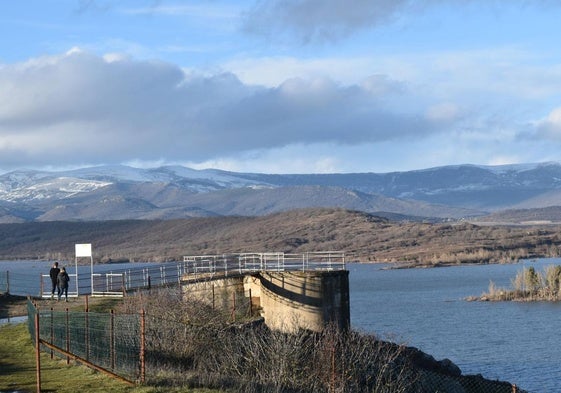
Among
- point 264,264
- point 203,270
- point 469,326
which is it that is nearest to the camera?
point 264,264

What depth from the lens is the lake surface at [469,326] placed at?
56.7 m

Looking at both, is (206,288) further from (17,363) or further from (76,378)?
(76,378)

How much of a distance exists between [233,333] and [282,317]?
8.91 metres

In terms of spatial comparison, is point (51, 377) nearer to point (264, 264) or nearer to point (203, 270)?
point (264, 264)

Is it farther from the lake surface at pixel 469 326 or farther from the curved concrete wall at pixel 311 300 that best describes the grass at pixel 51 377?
the lake surface at pixel 469 326

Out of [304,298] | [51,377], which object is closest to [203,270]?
[304,298]

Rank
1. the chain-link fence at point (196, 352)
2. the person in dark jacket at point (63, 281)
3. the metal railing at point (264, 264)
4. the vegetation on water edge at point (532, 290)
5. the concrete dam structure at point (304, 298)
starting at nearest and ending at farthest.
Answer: the chain-link fence at point (196, 352), the concrete dam structure at point (304, 298), the person in dark jacket at point (63, 281), the metal railing at point (264, 264), the vegetation on water edge at point (532, 290)

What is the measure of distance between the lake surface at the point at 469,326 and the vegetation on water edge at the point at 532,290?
290 cm

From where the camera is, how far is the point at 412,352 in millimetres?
50375

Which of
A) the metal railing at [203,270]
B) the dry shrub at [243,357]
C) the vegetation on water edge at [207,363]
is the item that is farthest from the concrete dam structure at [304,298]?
the dry shrub at [243,357]

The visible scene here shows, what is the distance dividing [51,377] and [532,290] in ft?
269

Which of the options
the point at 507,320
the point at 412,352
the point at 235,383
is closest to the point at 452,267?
the point at 507,320

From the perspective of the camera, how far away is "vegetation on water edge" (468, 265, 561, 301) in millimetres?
101375

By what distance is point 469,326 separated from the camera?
251 feet
